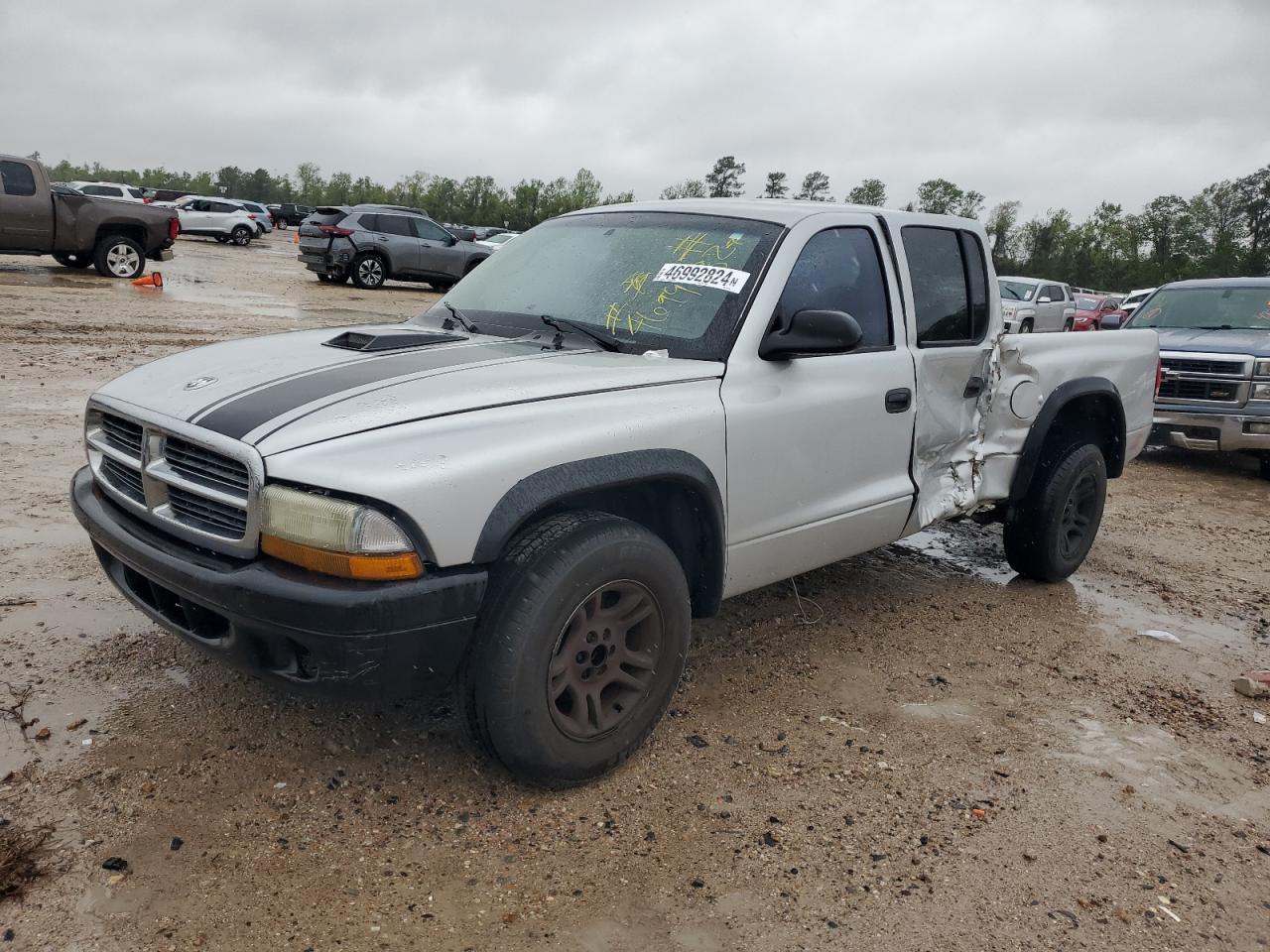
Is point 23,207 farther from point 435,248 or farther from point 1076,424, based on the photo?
point 1076,424

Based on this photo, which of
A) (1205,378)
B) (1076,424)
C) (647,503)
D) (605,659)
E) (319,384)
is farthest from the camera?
(1205,378)

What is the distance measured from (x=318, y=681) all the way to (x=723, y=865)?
1.19 meters

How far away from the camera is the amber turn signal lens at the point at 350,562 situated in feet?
8.07

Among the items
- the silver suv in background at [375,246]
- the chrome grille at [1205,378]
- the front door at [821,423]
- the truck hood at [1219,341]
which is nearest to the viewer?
the front door at [821,423]

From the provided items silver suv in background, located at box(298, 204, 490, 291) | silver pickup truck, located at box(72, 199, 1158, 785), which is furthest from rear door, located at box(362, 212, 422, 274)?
silver pickup truck, located at box(72, 199, 1158, 785)

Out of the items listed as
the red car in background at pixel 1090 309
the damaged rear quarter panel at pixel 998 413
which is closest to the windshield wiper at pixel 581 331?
the damaged rear quarter panel at pixel 998 413

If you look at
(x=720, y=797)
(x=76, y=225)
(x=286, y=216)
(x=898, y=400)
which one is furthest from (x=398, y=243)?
(x=286, y=216)

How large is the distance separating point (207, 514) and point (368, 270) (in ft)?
63.1

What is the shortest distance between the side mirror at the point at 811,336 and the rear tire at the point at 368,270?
61.4ft

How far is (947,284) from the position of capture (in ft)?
14.4

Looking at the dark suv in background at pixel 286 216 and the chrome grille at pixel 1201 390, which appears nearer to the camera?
the chrome grille at pixel 1201 390

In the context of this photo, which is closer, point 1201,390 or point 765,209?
point 765,209

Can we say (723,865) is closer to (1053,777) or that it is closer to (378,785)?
(378,785)

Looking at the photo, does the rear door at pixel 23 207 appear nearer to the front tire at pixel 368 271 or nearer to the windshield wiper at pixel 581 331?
the front tire at pixel 368 271
